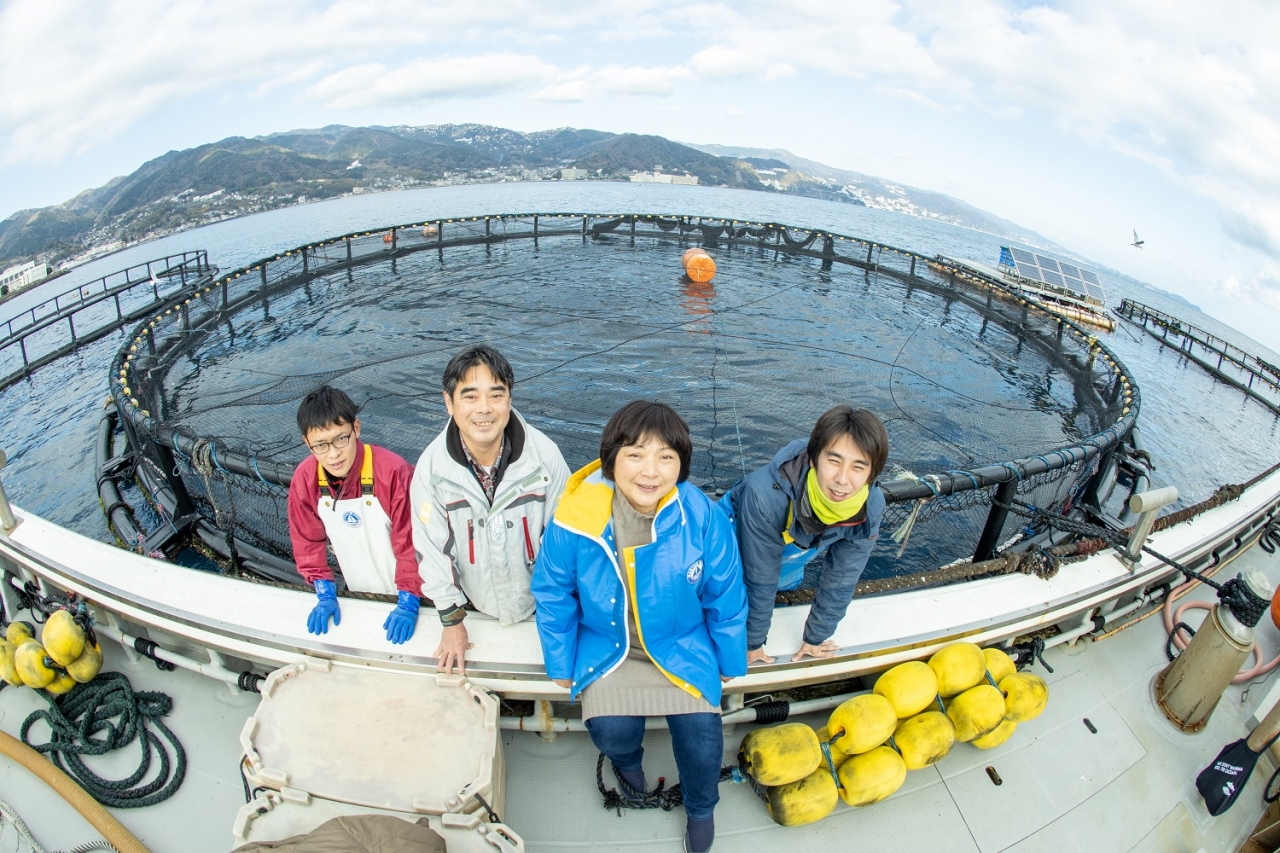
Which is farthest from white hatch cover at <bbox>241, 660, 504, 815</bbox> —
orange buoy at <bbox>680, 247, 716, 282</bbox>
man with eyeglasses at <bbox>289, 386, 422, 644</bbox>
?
orange buoy at <bbox>680, 247, 716, 282</bbox>

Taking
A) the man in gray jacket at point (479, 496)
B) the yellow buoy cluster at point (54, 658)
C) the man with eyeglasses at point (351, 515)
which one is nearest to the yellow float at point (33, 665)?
the yellow buoy cluster at point (54, 658)

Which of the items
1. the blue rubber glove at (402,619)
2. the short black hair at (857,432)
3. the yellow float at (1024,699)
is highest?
the short black hair at (857,432)

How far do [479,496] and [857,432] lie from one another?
1.75m

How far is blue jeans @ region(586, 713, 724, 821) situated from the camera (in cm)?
248

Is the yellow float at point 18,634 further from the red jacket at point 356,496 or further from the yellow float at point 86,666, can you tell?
the red jacket at point 356,496

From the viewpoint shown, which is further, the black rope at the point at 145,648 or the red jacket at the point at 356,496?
the black rope at the point at 145,648

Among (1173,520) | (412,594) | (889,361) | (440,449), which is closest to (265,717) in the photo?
(412,594)

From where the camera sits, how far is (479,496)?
2.63m

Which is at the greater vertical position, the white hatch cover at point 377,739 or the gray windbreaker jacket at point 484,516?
the gray windbreaker jacket at point 484,516

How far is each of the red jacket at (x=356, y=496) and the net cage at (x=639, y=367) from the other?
2.95 feet

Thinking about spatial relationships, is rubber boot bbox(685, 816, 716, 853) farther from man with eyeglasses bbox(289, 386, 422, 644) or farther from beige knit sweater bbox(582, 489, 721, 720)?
man with eyeglasses bbox(289, 386, 422, 644)

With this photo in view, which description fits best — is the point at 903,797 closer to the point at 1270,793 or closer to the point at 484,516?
the point at 1270,793

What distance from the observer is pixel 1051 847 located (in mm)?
2803

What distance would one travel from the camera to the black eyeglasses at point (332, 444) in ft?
9.11
